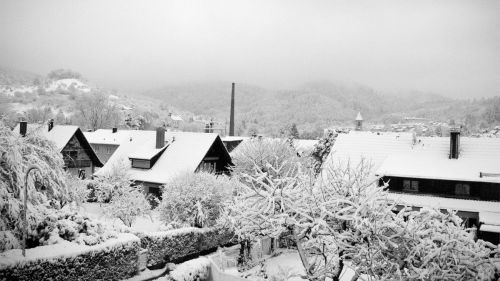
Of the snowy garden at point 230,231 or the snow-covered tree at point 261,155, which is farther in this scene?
the snow-covered tree at point 261,155

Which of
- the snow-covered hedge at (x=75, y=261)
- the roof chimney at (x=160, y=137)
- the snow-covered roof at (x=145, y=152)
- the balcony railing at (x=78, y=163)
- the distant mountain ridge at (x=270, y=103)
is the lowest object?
the snow-covered hedge at (x=75, y=261)

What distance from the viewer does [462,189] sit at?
21.2 meters

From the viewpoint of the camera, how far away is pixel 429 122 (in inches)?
1604

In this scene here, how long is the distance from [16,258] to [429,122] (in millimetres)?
40623

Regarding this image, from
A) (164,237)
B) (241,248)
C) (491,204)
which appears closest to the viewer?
(164,237)

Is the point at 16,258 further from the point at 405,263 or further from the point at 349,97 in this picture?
the point at 349,97

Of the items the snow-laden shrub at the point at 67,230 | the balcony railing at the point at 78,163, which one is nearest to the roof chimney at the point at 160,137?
the balcony railing at the point at 78,163

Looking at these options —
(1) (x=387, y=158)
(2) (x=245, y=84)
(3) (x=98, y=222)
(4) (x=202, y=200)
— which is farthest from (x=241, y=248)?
(2) (x=245, y=84)

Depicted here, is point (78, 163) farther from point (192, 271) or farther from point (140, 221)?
point (192, 271)

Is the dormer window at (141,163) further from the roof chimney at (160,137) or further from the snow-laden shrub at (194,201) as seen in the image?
the snow-laden shrub at (194,201)

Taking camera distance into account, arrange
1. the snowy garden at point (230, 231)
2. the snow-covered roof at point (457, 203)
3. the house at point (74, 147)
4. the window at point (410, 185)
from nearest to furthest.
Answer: the snowy garden at point (230, 231) < the snow-covered roof at point (457, 203) < the window at point (410, 185) < the house at point (74, 147)

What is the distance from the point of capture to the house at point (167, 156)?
28719 mm

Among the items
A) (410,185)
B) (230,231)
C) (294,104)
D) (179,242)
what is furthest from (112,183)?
(294,104)

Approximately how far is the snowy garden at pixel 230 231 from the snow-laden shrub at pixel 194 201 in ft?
0.18
